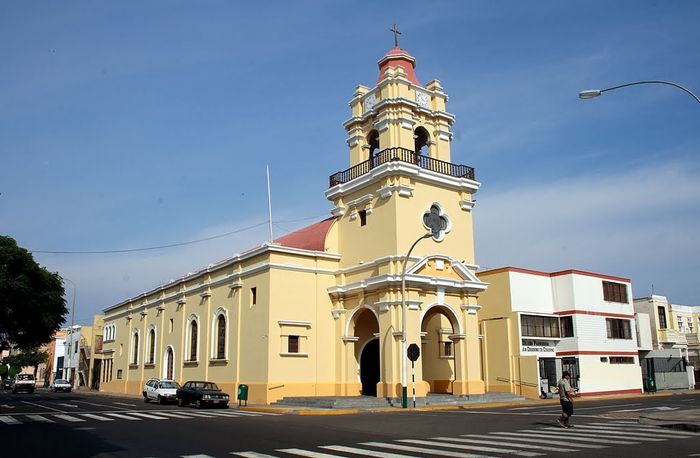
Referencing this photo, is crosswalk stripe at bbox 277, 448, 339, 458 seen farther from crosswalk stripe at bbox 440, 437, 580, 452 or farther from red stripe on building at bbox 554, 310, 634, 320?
A: red stripe on building at bbox 554, 310, 634, 320

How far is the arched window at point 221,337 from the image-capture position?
36.4m

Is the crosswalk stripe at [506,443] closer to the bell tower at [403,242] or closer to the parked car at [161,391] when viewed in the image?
the bell tower at [403,242]

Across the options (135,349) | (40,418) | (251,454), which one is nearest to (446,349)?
(40,418)

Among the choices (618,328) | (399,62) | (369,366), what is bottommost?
(369,366)

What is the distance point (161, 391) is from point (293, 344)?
26.9 ft

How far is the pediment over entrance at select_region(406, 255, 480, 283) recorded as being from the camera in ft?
99.4

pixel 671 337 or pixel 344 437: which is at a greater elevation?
pixel 671 337

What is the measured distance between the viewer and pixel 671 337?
50688 mm

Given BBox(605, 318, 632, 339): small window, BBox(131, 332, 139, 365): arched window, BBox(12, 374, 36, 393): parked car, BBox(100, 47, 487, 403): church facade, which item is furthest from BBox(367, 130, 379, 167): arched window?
BBox(12, 374, 36, 393): parked car

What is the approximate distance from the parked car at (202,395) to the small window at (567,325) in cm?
2155

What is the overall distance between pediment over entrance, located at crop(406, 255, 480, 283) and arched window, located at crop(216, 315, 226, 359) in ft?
43.5

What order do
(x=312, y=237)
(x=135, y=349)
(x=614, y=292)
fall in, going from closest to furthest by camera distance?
1. (x=312, y=237)
2. (x=614, y=292)
3. (x=135, y=349)

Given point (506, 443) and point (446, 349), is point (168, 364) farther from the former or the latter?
point (506, 443)

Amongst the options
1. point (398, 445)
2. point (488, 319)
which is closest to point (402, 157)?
point (488, 319)
